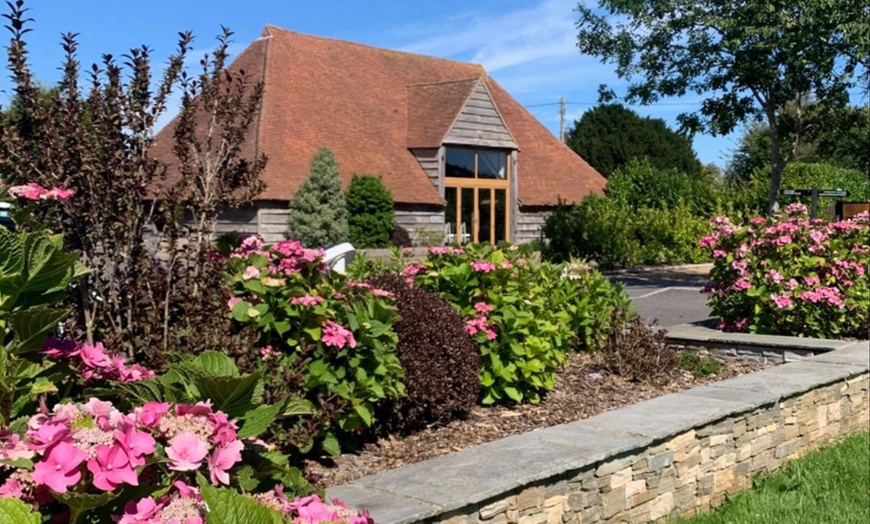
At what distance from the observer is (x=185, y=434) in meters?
1.85

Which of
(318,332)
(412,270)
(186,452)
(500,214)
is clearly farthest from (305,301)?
(500,214)

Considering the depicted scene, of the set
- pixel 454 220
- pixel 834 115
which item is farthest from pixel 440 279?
pixel 454 220

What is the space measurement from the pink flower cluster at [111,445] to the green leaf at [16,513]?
6 centimetres

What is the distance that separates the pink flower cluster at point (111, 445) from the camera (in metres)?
1.72

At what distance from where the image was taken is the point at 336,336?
4.27 m

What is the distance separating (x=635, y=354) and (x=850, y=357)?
166 centimetres

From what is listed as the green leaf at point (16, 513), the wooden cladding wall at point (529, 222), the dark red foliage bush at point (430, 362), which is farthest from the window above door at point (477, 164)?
the green leaf at point (16, 513)

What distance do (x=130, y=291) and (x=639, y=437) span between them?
246 cm

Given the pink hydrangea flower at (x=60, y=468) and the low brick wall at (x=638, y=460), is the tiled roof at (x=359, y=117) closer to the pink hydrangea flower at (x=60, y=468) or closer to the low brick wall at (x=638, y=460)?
the low brick wall at (x=638, y=460)

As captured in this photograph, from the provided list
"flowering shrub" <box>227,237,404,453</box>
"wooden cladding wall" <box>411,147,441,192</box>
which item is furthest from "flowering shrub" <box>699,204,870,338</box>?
"wooden cladding wall" <box>411,147,441,192</box>

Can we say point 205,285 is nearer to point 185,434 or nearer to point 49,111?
point 49,111

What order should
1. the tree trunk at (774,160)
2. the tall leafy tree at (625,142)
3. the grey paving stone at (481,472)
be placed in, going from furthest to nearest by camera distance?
the tall leafy tree at (625,142)
the tree trunk at (774,160)
the grey paving stone at (481,472)

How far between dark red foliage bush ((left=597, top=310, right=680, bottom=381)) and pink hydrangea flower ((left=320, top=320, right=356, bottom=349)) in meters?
3.26

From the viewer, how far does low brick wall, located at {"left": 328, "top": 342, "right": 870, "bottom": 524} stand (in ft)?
11.1
